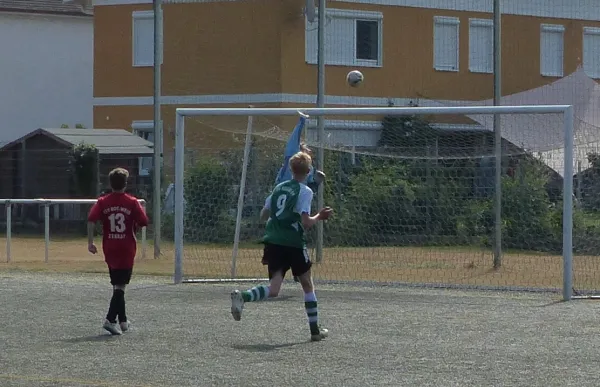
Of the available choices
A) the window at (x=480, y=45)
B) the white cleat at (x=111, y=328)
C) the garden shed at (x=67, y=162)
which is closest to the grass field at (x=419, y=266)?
the white cleat at (x=111, y=328)

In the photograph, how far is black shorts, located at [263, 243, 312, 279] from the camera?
1062cm

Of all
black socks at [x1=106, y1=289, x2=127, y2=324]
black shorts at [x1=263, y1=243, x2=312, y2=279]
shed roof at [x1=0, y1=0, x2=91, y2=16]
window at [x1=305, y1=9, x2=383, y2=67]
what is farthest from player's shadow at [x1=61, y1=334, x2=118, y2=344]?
shed roof at [x1=0, y1=0, x2=91, y2=16]

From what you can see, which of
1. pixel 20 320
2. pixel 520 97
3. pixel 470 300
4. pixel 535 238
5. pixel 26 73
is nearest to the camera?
pixel 20 320

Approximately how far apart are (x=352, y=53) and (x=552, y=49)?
15.9 feet

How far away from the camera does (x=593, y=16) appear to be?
29359 mm

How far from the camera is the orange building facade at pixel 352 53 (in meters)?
29.4

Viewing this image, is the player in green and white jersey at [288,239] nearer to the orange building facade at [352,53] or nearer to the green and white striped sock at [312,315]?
the green and white striped sock at [312,315]

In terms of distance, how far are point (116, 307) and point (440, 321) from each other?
3.20m

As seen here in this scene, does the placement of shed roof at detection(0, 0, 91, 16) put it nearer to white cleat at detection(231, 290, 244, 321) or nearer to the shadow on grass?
the shadow on grass

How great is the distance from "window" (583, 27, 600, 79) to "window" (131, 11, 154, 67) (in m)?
11.0

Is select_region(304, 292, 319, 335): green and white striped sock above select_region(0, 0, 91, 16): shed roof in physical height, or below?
below

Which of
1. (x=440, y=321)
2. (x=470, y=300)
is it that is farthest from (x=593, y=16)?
(x=440, y=321)

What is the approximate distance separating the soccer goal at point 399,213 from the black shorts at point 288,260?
505 centimetres

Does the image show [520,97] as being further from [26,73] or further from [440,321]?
[26,73]
